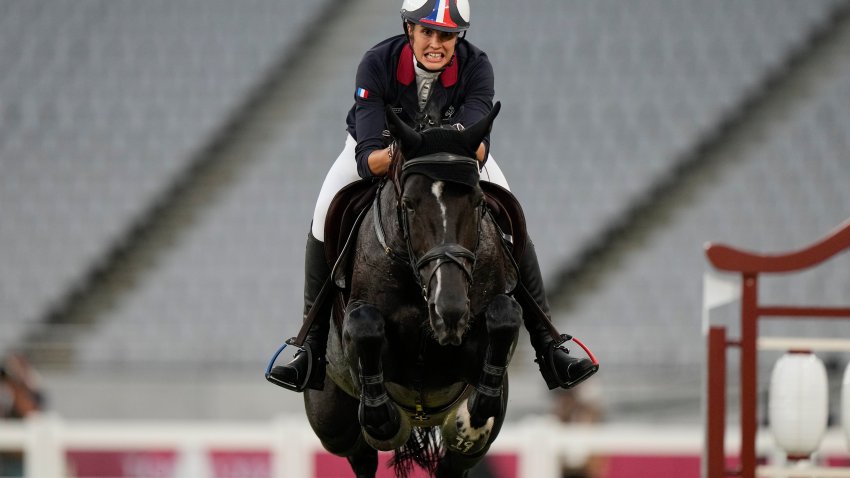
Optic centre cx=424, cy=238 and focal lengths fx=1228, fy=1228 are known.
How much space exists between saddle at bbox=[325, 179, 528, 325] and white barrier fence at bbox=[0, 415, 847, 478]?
12.4 ft

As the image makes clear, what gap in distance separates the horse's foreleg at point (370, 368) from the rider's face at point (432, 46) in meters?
0.96

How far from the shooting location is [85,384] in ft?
36.3

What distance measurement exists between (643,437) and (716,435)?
3.00 meters

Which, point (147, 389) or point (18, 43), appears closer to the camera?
point (147, 389)

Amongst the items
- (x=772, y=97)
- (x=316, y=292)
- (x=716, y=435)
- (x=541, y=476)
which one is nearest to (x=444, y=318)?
(x=316, y=292)

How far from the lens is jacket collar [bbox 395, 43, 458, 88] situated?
15.6 ft

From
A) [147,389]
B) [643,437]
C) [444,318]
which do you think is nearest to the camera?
[444,318]

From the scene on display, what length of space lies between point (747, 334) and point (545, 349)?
40.1 inches

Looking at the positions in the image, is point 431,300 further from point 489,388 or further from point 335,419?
point 335,419

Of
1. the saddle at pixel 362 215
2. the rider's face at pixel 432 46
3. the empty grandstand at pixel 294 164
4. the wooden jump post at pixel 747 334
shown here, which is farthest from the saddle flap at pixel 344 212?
the empty grandstand at pixel 294 164

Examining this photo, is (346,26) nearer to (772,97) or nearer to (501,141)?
(501,141)

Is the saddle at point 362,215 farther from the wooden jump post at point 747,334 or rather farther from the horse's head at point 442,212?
the wooden jump post at point 747,334

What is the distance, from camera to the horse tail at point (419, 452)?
17.6 ft

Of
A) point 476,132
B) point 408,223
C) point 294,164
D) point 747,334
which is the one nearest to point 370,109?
point 476,132
